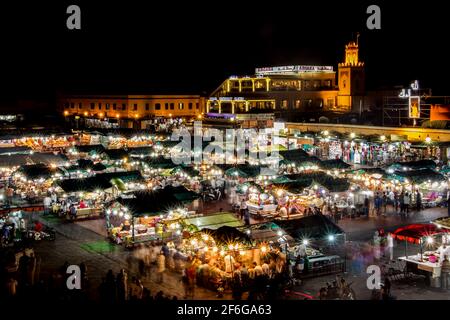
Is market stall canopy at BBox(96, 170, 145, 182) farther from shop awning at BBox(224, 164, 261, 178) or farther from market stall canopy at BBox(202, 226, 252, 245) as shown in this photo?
market stall canopy at BBox(202, 226, 252, 245)

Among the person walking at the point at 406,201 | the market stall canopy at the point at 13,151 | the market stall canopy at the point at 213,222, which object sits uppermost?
the market stall canopy at the point at 13,151

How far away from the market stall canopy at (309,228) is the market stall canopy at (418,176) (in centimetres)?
742

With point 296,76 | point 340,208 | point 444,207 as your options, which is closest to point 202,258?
point 340,208

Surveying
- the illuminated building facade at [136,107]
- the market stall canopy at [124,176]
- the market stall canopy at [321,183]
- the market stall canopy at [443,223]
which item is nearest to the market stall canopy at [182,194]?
the market stall canopy at [321,183]

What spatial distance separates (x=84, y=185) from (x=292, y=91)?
33133 mm

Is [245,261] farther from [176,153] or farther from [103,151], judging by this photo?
[176,153]

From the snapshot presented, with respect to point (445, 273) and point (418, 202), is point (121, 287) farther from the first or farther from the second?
point (418, 202)

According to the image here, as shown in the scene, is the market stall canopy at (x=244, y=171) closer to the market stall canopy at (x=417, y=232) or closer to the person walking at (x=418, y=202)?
the person walking at (x=418, y=202)

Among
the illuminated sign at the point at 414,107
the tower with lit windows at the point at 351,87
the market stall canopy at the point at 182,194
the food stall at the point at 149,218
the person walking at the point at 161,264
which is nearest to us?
the person walking at the point at 161,264

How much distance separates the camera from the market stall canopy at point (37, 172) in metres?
21.8

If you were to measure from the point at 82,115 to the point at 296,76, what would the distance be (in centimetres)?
2222

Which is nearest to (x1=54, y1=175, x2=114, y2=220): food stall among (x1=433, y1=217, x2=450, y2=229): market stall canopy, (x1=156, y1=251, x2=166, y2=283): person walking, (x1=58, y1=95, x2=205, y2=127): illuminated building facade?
(x1=156, y1=251, x2=166, y2=283): person walking

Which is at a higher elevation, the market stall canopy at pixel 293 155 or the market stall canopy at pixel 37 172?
the market stall canopy at pixel 293 155
